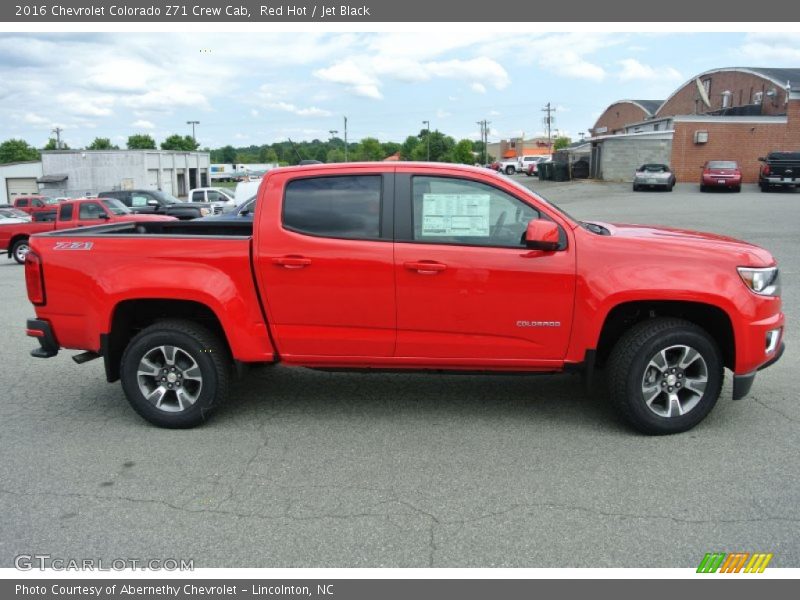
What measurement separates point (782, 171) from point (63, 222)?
3116 cm

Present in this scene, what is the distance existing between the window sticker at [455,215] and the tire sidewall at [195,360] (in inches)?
72.1

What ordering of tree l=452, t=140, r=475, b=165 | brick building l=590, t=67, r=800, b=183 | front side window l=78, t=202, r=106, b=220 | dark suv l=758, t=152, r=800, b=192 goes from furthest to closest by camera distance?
tree l=452, t=140, r=475, b=165 < brick building l=590, t=67, r=800, b=183 < dark suv l=758, t=152, r=800, b=192 < front side window l=78, t=202, r=106, b=220

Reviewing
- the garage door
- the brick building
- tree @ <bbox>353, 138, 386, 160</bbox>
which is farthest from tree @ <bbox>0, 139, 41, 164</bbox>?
the brick building

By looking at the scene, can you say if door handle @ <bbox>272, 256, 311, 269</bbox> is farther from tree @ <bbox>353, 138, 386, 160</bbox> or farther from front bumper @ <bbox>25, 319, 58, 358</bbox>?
tree @ <bbox>353, 138, 386, 160</bbox>

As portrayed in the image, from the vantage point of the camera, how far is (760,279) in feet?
15.4

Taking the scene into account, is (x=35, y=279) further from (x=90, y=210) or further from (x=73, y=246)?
(x=90, y=210)

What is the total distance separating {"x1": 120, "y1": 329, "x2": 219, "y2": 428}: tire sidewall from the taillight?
0.79 m

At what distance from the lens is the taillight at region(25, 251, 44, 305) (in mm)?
5109

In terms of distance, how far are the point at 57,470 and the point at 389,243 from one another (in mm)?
2606

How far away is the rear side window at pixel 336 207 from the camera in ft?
16.0

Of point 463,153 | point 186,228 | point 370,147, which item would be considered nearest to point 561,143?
point 463,153

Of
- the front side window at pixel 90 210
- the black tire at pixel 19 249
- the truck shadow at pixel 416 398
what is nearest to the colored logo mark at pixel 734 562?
the truck shadow at pixel 416 398

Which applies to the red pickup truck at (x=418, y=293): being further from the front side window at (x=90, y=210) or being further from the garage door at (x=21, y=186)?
the garage door at (x=21, y=186)

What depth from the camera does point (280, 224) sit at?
4.89 m
